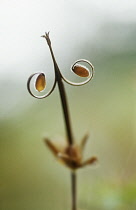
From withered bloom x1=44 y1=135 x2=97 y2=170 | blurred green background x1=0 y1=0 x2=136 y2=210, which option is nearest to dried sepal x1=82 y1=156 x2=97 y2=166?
withered bloom x1=44 y1=135 x2=97 y2=170

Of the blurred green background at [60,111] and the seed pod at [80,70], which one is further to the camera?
the blurred green background at [60,111]

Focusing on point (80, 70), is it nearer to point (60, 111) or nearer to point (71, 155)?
point (71, 155)

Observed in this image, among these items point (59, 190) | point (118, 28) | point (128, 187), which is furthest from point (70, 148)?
point (118, 28)

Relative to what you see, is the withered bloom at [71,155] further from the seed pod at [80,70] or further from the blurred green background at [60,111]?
the blurred green background at [60,111]

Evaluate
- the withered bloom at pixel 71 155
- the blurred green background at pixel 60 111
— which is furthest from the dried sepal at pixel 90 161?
the blurred green background at pixel 60 111

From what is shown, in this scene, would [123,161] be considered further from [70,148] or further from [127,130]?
[70,148]
